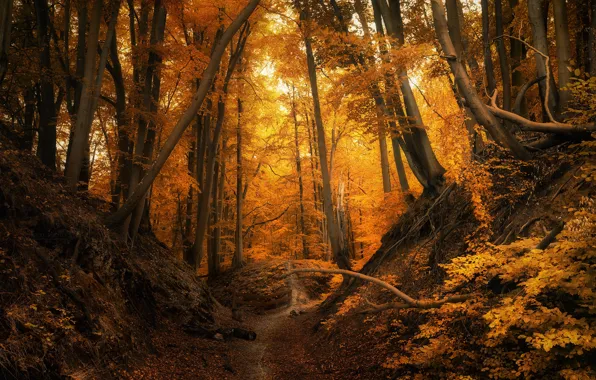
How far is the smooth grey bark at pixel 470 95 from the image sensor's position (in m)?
5.08

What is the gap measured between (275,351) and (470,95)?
7.47 meters

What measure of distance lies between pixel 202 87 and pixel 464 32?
6.71 m

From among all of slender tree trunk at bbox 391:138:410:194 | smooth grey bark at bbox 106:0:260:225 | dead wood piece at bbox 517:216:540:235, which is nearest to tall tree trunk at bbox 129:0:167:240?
smooth grey bark at bbox 106:0:260:225

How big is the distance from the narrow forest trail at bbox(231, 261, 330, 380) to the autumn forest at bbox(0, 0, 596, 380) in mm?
80

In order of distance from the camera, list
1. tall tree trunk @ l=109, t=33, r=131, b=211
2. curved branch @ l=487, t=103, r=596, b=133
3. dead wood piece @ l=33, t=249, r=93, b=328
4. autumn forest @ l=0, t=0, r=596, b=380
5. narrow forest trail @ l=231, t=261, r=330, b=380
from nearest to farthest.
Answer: autumn forest @ l=0, t=0, r=596, b=380 → curved branch @ l=487, t=103, r=596, b=133 → dead wood piece @ l=33, t=249, r=93, b=328 → narrow forest trail @ l=231, t=261, r=330, b=380 → tall tree trunk @ l=109, t=33, r=131, b=211

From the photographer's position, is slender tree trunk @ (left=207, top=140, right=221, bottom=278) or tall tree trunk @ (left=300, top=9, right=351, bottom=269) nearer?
tall tree trunk @ (left=300, top=9, right=351, bottom=269)

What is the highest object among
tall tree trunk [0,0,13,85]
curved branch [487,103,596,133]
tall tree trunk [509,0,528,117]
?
tall tree trunk [0,0,13,85]

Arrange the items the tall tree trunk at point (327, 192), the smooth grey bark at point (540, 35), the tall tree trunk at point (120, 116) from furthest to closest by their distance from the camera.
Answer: the tall tree trunk at point (327, 192) → the tall tree trunk at point (120, 116) → the smooth grey bark at point (540, 35)

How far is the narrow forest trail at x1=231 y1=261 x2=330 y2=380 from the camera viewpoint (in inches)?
291

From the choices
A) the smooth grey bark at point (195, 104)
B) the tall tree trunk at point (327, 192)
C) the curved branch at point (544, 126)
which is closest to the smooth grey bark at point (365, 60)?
the tall tree trunk at point (327, 192)

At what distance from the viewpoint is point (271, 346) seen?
9.68 metres

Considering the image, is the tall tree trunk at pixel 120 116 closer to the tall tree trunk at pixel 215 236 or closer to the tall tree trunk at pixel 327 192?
the tall tree trunk at pixel 327 192

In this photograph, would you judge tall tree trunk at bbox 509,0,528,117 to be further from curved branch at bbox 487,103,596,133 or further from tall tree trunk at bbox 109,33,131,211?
tall tree trunk at bbox 109,33,131,211

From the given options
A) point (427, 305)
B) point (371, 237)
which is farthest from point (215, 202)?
point (427, 305)
